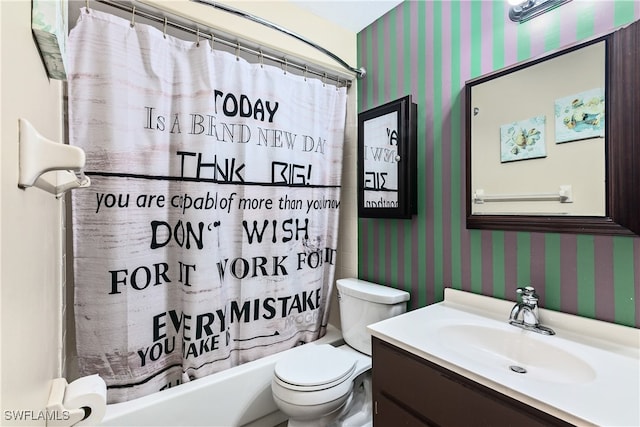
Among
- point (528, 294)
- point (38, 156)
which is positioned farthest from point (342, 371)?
point (38, 156)

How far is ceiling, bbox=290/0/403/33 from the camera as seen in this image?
5.52 feet

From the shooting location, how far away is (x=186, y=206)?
54.8 inches

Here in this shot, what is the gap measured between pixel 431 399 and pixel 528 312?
510 millimetres

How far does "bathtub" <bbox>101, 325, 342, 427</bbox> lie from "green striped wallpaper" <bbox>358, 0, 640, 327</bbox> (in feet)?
2.87

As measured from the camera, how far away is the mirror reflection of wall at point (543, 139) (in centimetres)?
100

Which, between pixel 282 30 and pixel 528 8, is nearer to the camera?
pixel 528 8

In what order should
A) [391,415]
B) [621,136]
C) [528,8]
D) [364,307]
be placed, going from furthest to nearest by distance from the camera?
[364,307]
[528,8]
[391,415]
[621,136]

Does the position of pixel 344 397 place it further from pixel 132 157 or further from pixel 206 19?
pixel 206 19

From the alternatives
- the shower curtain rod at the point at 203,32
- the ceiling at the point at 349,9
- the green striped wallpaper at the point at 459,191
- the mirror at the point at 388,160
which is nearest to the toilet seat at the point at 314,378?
the green striped wallpaper at the point at 459,191

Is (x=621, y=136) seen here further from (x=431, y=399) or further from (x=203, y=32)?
(x=203, y=32)

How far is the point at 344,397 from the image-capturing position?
1.36 m

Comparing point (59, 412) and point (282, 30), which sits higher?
point (282, 30)

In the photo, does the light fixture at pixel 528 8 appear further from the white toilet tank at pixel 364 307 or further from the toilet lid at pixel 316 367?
the toilet lid at pixel 316 367

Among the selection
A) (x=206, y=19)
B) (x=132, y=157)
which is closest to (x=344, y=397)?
(x=132, y=157)
